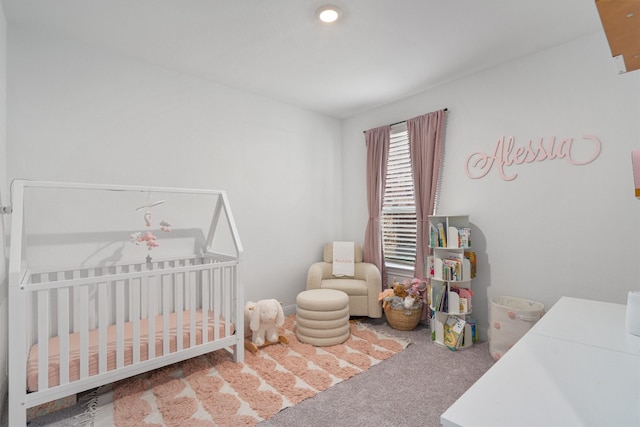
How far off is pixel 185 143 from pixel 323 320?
204cm

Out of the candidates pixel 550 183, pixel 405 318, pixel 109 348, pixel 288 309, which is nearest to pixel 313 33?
pixel 550 183

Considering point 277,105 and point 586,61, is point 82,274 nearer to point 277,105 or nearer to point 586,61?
point 277,105

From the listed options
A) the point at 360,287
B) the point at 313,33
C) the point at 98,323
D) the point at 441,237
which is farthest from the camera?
the point at 360,287

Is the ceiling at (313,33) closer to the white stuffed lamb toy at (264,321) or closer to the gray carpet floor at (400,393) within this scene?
the white stuffed lamb toy at (264,321)

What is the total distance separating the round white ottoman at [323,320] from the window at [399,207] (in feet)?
3.40

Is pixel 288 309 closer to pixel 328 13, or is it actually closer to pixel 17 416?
pixel 17 416

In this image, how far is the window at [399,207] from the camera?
356 centimetres

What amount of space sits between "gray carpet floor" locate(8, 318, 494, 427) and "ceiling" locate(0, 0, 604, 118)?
2.44m

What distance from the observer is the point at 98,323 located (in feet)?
6.43

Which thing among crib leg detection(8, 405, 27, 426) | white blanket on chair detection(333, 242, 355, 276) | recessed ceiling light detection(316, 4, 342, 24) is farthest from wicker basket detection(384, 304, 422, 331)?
crib leg detection(8, 405, 27, 426)

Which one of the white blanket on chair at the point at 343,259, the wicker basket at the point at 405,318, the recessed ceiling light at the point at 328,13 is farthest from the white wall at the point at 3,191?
the wicker basket at the point at 405,318

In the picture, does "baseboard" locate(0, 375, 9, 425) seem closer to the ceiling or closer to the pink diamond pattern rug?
the pink diamond pattern rug

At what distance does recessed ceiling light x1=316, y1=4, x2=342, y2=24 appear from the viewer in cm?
201

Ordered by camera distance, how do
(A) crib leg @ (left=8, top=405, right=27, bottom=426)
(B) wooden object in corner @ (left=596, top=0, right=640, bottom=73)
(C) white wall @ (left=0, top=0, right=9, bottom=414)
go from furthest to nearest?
(C) white wall @ (left=0, top=0, right=9, bottom=414)
(A) crib leg @ (left=8, top=405, right=27, bottom=426)
(B) wooden object in corner @ (left=596, top=0, right=640, bottom=73)
